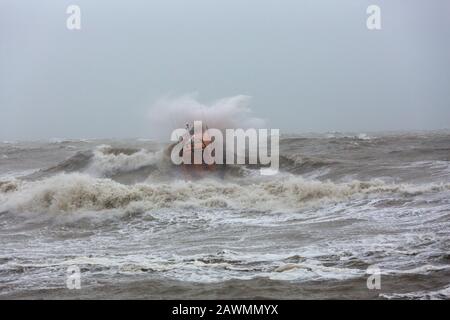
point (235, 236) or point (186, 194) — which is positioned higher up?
point (235, 236)

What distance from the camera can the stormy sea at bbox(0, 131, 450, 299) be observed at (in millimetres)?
5746

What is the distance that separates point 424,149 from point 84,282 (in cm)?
1861

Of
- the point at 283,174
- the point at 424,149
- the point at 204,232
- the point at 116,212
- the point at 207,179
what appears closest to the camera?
the point at 204,232

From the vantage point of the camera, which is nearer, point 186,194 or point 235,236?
point 235,236

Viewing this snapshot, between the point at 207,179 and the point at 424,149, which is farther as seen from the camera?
the point at 424,149

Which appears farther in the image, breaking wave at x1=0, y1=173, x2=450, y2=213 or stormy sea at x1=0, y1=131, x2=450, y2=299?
breaking wave at x1=0, y1=173, x2=450, y2=213

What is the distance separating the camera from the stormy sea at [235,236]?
575cm

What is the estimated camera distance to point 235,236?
8719 mm

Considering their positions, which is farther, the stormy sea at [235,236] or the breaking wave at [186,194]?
the breaking wave at [186,194]
